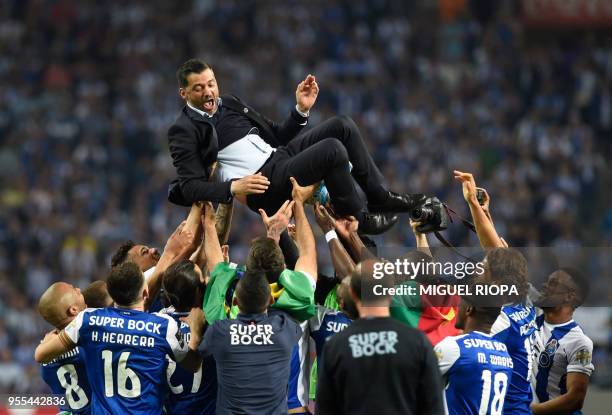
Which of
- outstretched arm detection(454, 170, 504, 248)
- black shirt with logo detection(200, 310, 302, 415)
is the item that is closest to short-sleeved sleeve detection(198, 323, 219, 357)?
black shirt with logo detection(200, 310, 302, 415)

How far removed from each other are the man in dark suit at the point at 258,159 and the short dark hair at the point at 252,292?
34.7 inches

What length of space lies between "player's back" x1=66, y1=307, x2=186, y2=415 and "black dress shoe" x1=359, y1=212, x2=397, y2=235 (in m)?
1.58

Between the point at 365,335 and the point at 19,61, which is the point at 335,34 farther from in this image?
the point at 365,335

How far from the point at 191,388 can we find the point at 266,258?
1.01m

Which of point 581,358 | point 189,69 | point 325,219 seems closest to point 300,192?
point 325,219

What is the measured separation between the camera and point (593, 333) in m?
13.9

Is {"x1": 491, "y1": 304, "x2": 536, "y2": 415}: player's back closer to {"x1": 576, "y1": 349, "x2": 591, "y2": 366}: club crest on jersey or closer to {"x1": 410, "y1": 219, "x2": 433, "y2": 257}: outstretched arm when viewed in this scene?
{"x1": 576, "y1": 349, "x2": 591, "y2": 366}: club crest on jersey

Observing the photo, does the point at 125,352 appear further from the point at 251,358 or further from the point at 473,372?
the point at 473,372

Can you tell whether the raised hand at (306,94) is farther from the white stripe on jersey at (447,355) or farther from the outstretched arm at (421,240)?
the white stripe on jersey at (447,355)

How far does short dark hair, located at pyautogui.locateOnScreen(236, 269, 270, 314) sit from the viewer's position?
6.13 m

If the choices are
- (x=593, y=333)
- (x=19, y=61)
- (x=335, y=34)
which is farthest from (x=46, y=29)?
(x=593, y=333)

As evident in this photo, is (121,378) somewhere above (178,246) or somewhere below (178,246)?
below

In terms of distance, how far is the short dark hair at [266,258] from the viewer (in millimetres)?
6375

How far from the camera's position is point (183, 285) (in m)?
6.67
